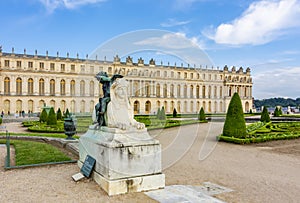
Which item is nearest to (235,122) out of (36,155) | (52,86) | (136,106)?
(36,155)

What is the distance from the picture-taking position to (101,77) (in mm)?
6848

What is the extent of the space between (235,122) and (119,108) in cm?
1069

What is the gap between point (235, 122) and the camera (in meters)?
15.4

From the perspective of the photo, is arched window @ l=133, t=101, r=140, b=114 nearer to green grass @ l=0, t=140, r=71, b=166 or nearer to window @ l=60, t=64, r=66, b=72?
window @ l=60, t=64, r=66, b=72

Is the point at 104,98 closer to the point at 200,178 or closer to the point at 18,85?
the point at 200,178

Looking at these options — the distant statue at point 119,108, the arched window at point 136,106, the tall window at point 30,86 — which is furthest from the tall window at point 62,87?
the distant statue at point 119,108

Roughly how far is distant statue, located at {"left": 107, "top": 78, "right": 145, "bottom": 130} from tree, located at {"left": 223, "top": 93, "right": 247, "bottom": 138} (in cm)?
1023

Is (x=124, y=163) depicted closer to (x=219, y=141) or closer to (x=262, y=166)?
(x=262, y=166)

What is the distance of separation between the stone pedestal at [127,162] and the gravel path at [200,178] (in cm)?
24

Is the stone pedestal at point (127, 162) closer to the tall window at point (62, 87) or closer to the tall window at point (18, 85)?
the tall window at point (18, 85)

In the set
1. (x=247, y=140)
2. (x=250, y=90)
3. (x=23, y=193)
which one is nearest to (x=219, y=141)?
(x=247, y=140)

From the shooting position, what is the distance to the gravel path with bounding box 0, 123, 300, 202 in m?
5.56

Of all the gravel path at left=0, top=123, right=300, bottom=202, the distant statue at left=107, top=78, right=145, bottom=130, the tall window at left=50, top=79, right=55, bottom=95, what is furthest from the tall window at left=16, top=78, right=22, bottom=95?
the distant statue at left=107, top=78, right=145, bottom=130

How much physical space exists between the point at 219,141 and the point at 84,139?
9.87 meters
